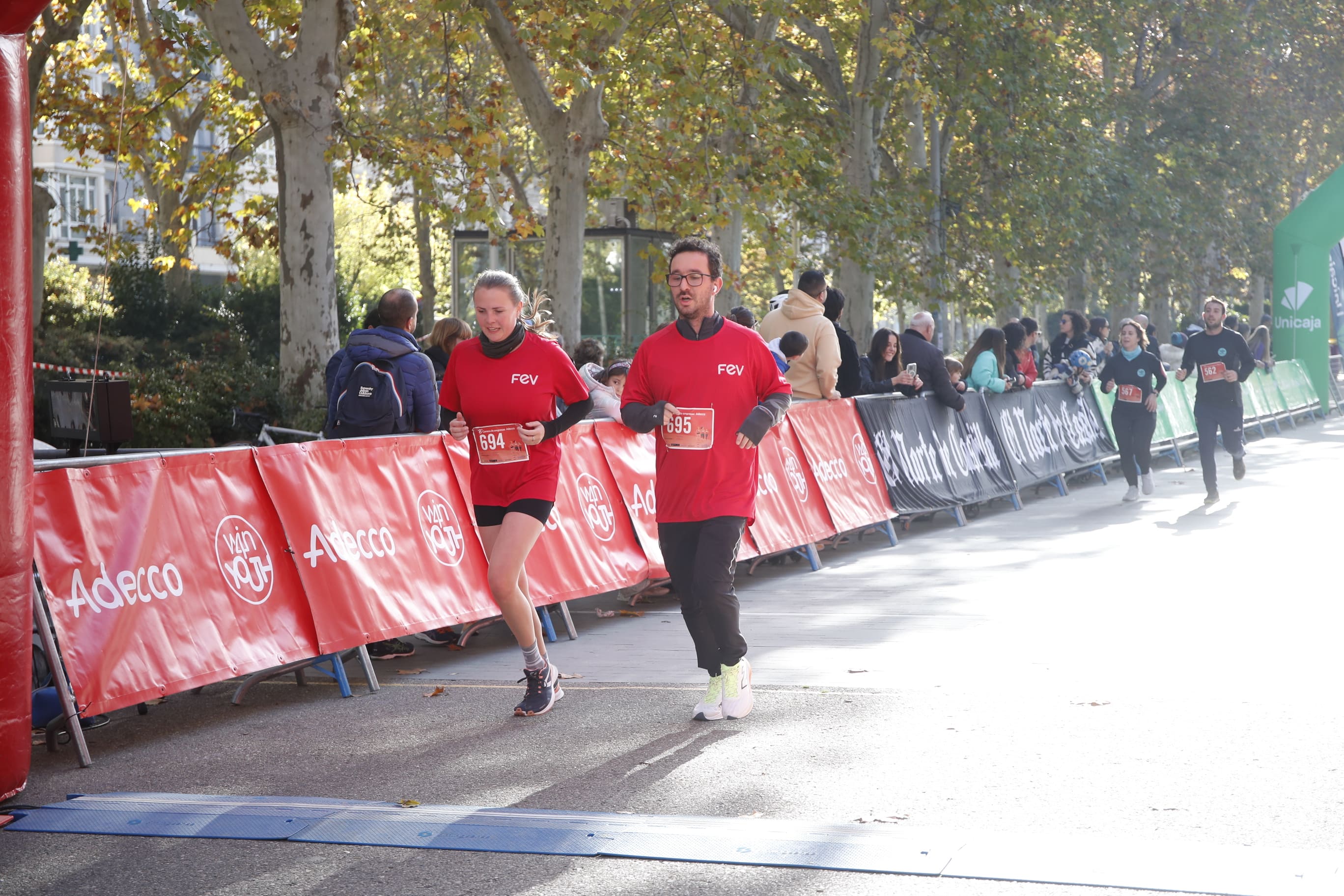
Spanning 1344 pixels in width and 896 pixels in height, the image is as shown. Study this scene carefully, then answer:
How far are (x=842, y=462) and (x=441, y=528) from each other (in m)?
5.35

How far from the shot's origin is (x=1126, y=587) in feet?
33.3

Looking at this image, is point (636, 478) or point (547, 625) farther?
point (636, 478)

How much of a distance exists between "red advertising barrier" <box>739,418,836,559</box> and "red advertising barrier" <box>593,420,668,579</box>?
1195mm

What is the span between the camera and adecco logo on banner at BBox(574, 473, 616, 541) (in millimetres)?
9281

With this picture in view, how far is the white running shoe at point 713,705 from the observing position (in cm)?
666

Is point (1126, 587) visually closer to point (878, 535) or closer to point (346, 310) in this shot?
point (878, 535)

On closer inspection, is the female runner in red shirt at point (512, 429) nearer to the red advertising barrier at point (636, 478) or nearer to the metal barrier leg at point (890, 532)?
the red advertising barrier at point (636, 478)

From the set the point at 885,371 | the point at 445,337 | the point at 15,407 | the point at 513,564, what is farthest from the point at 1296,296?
the point at 15,407

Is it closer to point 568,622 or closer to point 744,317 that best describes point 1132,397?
point 744,317

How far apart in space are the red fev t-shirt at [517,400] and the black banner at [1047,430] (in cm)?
952

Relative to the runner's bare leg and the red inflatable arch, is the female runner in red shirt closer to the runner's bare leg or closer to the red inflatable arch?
the runner's bare leg

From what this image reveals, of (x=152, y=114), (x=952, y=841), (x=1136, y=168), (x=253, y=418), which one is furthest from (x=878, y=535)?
(x=1136, y=168)

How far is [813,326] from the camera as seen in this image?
12.6 meters

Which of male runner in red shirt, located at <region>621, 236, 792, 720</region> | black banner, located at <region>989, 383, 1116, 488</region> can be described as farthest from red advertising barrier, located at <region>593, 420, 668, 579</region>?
black banner, located at <region>989, 383, 1116, 488</region>
